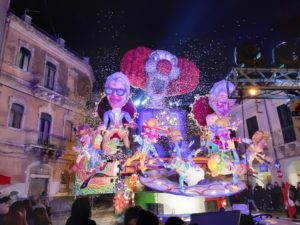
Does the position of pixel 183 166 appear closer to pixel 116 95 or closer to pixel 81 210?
pixel 116 95

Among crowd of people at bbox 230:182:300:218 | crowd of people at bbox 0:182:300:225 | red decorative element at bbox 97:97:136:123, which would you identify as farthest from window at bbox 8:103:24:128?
crowd of people at bbox 230:182:300:218

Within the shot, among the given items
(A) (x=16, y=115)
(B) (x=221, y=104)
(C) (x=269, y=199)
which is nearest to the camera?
(C) (x=269, y=199)

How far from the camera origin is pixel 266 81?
7.69m

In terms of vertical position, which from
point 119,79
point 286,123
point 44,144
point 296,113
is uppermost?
point 119,79

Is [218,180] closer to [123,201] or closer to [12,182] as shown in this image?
[123,201]

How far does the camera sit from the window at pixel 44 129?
55.7 feet

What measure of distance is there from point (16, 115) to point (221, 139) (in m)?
11.8

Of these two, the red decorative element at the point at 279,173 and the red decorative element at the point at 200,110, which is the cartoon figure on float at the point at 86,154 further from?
the red decorative element at the point at 279,173

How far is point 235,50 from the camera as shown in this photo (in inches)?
284

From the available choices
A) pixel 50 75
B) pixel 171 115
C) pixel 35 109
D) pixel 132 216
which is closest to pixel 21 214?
pixel 132 216

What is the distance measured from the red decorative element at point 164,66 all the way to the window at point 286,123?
28.5 ft

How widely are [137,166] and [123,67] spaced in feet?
18.1

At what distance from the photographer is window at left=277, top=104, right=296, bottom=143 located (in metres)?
17.3

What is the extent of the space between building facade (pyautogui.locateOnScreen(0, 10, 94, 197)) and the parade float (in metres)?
3.36
